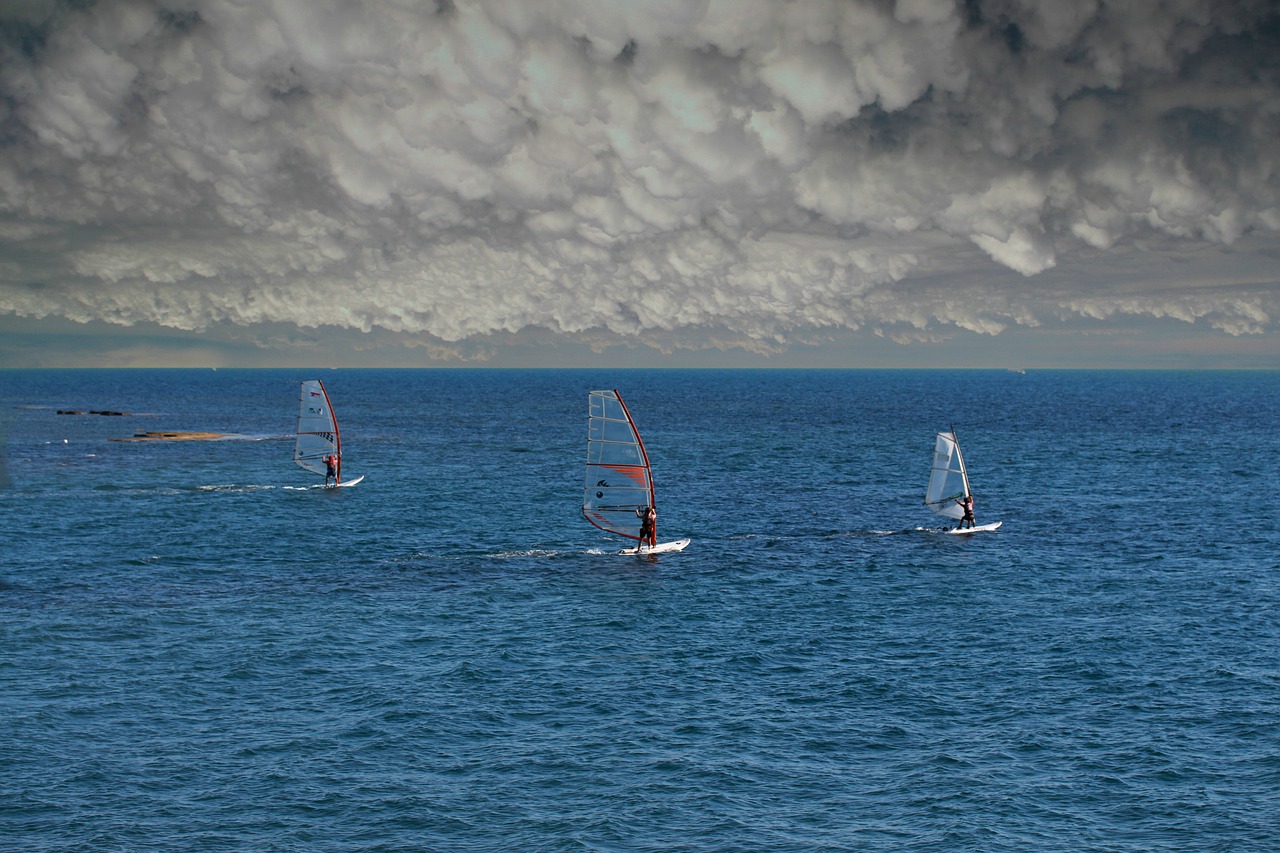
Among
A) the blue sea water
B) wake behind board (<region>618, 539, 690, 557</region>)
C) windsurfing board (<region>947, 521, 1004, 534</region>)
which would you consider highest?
windsurfing board (<region>947, 521, 1004, 534</region>)

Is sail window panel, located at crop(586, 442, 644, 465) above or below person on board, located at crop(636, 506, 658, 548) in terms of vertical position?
above

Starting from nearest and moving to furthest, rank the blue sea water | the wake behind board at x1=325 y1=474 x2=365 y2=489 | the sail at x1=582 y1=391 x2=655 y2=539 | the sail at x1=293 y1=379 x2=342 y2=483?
the blue sea water
the sail at x1=582 y1=391 x2=655 y2=539
the sail at x1=293 y1=379 x2=342 y2=483
the wake behind board at x1=325 y1=474 x2=365 y2=489

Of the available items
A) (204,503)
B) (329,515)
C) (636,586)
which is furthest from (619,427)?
(204,503)

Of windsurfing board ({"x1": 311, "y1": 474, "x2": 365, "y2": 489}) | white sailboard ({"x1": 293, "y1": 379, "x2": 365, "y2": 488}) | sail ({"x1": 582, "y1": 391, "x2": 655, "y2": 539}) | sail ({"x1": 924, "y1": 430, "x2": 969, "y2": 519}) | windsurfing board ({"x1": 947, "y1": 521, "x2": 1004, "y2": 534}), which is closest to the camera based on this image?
sail ({"x1": 582, "y1": 391, "x2": 655, "y2": 539})

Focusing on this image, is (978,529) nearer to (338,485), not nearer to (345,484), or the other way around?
(338,485)

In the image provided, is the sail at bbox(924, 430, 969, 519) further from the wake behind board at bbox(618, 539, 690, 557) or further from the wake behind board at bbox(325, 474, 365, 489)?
the wake behind board at bbox(325, 474, 365, 489)

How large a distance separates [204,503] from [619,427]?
151 feet

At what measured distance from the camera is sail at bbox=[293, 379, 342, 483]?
107 m

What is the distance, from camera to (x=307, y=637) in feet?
177

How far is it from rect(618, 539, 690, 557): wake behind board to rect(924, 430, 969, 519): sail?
20.5 meters

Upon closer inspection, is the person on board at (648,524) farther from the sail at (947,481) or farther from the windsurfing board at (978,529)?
the windsurfing board at (978,529)

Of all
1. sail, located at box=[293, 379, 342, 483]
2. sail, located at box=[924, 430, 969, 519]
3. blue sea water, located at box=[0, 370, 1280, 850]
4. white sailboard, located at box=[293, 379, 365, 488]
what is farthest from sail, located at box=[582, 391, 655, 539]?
white sailboard, located at box=[293, 379, 365, 488]

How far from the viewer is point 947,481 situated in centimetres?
→ 8412

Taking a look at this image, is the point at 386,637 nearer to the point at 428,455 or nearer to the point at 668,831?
the point at 668,831
